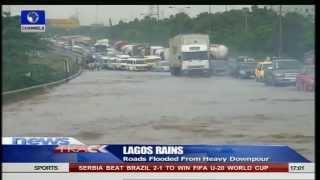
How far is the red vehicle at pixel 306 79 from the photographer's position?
4.59 m

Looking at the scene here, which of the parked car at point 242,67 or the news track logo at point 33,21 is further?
the parked car at point 242,67

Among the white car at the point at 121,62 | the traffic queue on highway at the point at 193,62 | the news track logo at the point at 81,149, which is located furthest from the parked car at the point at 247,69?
the news track logo at the point at 81,149

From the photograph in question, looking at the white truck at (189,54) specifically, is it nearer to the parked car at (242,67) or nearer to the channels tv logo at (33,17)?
the parked car at (242,67)

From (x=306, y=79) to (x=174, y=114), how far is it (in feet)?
2.90

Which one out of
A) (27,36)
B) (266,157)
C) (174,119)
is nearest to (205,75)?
(174,119)

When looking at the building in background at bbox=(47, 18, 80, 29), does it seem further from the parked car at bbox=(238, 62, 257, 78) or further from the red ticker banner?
the parked car at bbox=(238, 62, 257, 78)

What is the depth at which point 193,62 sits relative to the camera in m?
4.75

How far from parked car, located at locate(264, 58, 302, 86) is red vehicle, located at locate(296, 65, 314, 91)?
3cm

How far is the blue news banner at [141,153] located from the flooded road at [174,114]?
1.8 inches

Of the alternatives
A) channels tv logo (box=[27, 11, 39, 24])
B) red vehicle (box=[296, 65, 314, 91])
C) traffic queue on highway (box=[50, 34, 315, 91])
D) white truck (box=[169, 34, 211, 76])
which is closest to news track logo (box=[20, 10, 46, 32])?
channels tv logo (box=[27, 11, 39, 24])

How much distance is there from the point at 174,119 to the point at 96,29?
0.79 meters

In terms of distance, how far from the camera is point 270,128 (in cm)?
466

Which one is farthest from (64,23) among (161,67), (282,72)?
(282,72)
